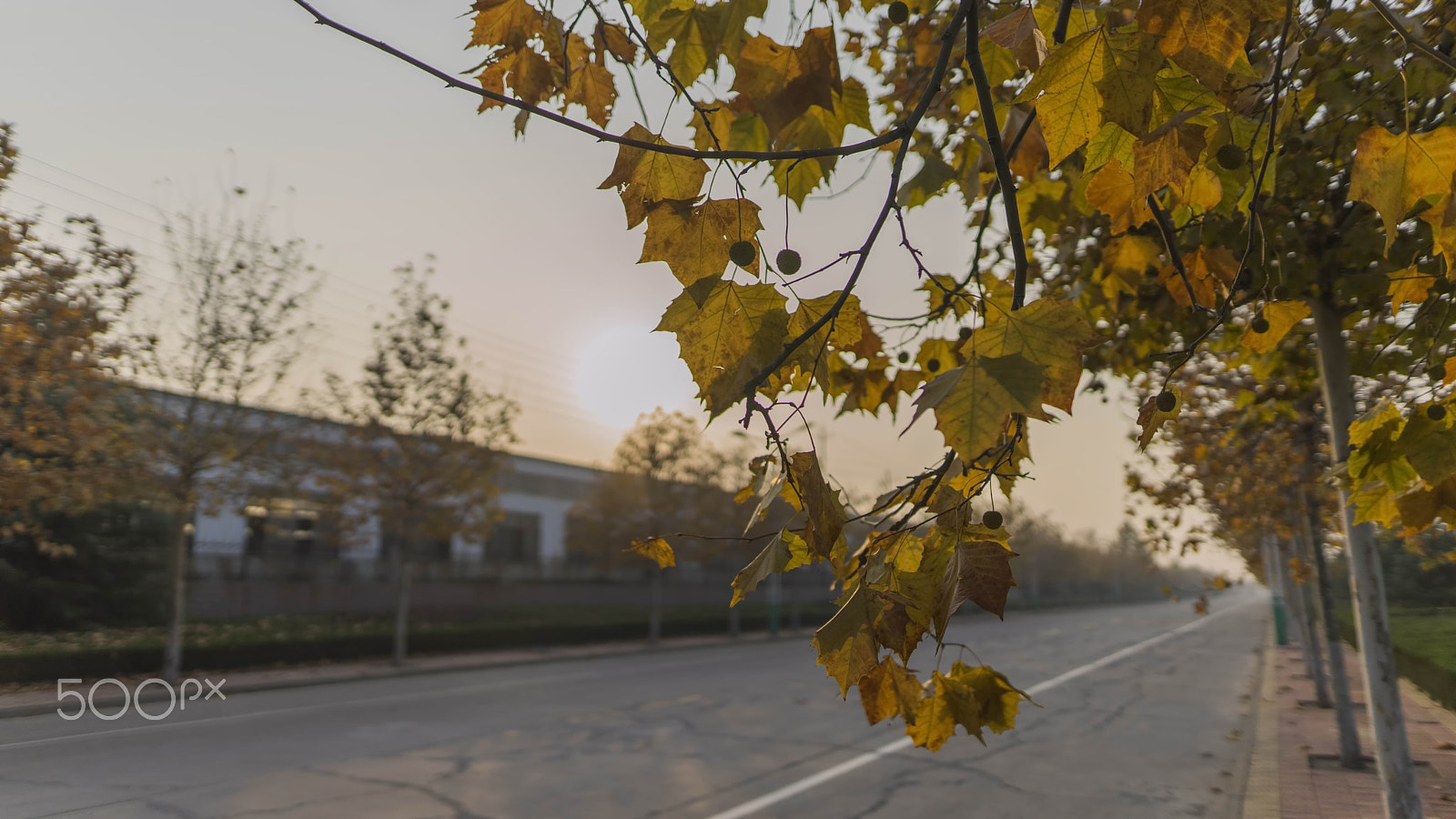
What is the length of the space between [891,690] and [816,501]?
67cm

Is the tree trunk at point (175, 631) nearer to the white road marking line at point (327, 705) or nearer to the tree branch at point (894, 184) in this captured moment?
the white road marking line at point (327, 705)

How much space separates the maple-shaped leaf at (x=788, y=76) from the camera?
154cm

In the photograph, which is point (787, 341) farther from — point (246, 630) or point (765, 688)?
point (246, 630)

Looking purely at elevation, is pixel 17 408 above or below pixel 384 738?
above

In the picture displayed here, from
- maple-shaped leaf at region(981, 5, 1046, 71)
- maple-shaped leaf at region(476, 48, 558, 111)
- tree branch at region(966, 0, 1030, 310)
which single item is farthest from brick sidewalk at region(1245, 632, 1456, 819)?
maple-shaped leaf at region(476, 48, 558, 111)

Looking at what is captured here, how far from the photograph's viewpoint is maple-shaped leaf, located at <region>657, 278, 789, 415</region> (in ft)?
4.81

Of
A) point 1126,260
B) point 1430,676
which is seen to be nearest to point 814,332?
point 1126,260

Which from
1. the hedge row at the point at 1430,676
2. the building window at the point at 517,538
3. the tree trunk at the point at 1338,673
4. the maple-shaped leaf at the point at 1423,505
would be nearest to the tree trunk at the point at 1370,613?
the hedge row at the point at 1430,676

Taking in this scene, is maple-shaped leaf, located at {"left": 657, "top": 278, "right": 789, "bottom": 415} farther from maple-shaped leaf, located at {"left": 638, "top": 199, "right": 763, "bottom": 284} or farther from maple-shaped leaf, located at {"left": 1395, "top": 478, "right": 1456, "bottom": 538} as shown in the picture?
maple-shaped leaf, located at {"left": 1395, "top": 478, "right": 1456, "bottom": 538}

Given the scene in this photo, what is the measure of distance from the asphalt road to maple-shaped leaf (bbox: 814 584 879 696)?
14.0 feet

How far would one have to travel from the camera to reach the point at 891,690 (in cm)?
196

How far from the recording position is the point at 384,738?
1000cm

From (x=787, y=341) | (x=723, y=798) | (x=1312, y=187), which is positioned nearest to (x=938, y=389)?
(x=787, y=341)

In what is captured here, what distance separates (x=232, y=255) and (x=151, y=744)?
9.01 metres
